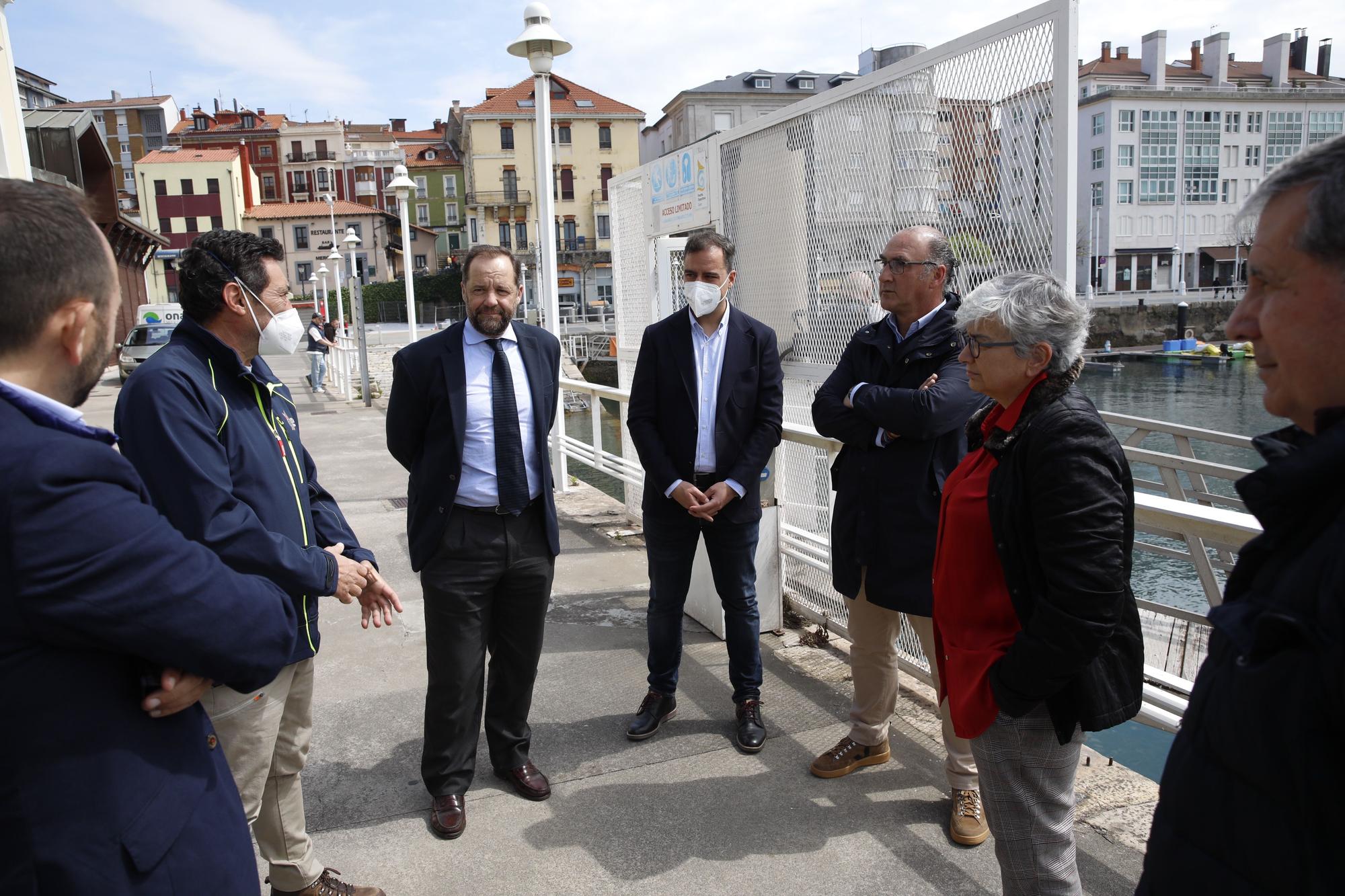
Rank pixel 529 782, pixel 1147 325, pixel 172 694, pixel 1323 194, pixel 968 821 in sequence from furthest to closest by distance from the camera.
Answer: pixel 1147 325 < pixel 529 782 < pixel 968 821 < pixel 172 694 < pixel 1323 194

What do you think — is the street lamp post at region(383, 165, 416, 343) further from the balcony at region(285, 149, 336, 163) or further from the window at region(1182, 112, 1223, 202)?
the balcony at region(285, 149, 336, 163)

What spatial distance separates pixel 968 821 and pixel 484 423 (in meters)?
2.21

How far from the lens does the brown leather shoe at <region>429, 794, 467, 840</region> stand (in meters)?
3.06

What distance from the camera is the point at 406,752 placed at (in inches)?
145

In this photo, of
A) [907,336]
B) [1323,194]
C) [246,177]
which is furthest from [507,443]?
[246,177]

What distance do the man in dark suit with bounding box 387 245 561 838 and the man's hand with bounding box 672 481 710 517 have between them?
567 mm

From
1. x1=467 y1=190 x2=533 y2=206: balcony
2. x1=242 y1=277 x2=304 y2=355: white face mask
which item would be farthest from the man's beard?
x1=467 y1=190 x2=533 y2=206: balcony

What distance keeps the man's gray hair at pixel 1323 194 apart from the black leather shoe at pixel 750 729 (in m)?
2.96

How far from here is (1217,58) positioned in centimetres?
6856

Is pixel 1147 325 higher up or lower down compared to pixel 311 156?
lower down

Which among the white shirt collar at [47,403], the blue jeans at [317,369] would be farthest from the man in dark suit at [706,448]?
the blue jeans at [317,369]

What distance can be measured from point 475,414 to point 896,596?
1.69m

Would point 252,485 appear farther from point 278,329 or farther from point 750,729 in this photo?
point 750,729

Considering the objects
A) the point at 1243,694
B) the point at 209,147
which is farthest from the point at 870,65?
the point at 209,147
